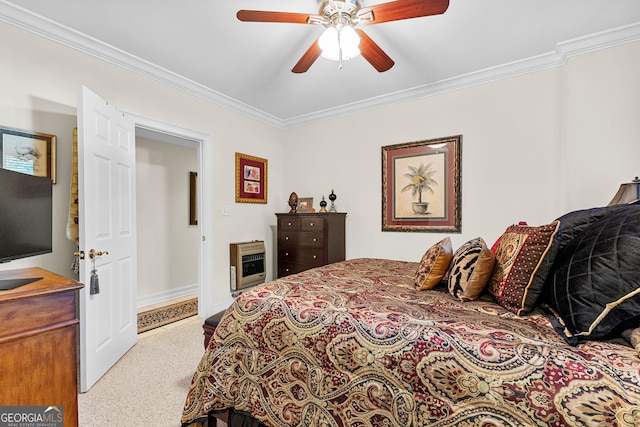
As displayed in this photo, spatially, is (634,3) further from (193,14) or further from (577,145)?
(193,14)

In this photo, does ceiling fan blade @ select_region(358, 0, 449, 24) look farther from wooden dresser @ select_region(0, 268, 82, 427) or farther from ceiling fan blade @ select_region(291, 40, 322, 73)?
wooden dresser @ select_region(0, 268, 82, 427)

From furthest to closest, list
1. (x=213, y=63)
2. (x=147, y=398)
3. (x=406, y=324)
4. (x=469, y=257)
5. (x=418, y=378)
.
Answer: (x=213, y=63) → (x=147, y=398) → (x=469, y=257) → (x=406, y=324) → (x=418, y=378)

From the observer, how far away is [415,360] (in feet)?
3.40

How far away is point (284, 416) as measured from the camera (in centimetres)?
127

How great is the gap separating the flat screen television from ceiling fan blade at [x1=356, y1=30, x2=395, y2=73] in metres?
2.08

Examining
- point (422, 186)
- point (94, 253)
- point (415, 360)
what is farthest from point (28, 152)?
point (422, 186)

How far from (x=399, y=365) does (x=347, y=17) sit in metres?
1.99

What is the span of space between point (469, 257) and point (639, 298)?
2.12 feet

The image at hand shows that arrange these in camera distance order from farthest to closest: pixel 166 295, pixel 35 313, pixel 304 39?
pixel 166 295, pixel 304 39, pixel 35 313

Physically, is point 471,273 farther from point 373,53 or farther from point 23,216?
point 23,216

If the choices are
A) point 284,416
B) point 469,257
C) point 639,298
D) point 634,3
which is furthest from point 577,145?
point 284,416

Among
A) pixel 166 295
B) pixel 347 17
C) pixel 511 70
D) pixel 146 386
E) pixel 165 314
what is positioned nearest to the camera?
pixel 347 17

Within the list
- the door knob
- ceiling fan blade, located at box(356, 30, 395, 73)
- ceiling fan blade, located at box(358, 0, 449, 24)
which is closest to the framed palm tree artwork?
ceiling fan blade, located at box(356, 30, 395, 73)

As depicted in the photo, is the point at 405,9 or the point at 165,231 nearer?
the point at 405,9
